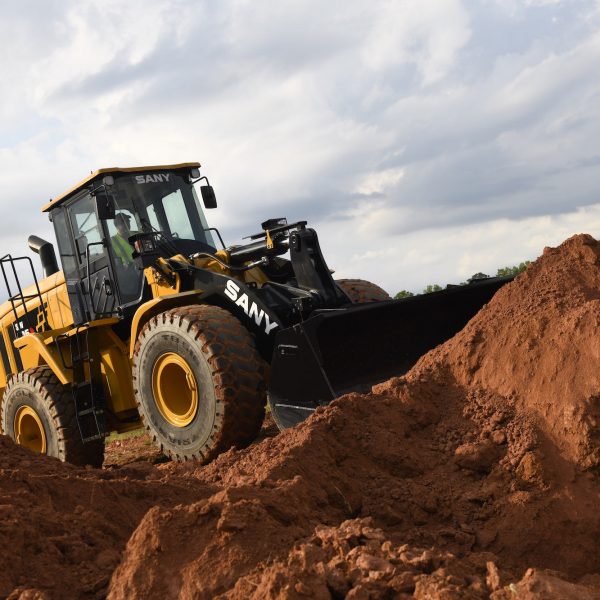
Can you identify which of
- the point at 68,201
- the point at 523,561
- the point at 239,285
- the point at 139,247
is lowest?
the point at 523,561

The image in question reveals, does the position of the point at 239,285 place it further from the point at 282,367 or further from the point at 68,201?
the point at 68,201

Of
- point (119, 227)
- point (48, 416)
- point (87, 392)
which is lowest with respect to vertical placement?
point (48, 416)

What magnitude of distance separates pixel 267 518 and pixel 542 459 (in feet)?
5.89

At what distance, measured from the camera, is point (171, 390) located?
24.9ft

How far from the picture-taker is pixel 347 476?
485cm

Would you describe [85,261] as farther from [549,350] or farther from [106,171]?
[549,350]

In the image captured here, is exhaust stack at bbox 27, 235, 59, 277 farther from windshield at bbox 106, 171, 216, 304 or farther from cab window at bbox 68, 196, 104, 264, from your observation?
windshield at bbox 106, 171, 216, 304

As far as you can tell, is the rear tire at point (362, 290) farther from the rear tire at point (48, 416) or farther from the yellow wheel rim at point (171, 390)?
the rear tire at point (48, 416)

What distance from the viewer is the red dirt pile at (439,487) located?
10.9ft

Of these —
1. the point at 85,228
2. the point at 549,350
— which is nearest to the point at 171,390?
the point at 85,228

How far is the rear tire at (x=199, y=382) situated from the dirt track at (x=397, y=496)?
0.95 metres

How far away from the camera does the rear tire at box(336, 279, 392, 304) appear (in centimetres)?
946

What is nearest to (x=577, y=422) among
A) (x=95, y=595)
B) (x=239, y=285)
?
(x=95, y=595)

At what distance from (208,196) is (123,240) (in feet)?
4.13
